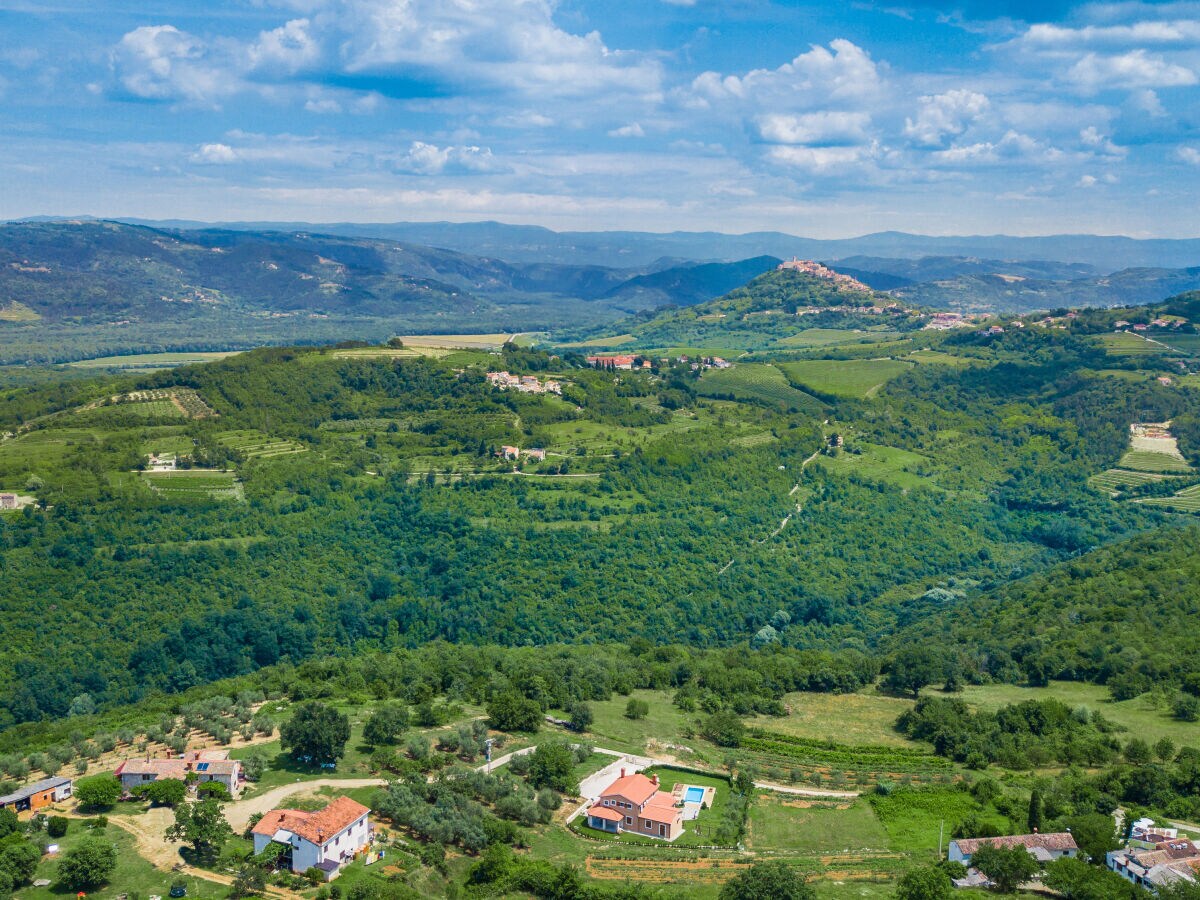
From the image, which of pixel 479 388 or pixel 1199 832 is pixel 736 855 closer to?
pixel 1199 832

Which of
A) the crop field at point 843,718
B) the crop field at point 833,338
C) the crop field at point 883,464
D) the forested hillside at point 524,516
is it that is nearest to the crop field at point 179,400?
the forested hillside at point 524,516

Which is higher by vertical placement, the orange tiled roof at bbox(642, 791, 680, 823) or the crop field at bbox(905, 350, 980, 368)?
the crop field at bbox(905, 350, 980, 368)

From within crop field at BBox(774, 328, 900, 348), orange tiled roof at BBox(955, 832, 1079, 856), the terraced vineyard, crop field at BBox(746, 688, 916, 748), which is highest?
crop field at BBox(774, 328, 900, 348)

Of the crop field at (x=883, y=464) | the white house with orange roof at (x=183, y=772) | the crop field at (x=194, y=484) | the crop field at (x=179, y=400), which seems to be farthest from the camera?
the crop field at (x=883, y=464)

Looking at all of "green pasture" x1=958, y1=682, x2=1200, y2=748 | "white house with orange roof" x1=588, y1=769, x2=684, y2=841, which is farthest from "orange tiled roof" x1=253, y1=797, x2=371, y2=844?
"green pasture" x1=958, y1=682, x2=1200, y2=748

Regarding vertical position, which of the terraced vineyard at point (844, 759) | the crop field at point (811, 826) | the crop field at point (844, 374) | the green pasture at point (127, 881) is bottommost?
the terraced vineyard at point (844, 759)

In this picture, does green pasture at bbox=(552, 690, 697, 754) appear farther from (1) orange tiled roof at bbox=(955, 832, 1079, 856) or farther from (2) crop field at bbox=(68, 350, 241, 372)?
(2) crop field at bbox=(68, 350, 241, 372)

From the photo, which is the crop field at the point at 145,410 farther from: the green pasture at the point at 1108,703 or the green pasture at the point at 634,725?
the green pasture at the point at 1108,703
